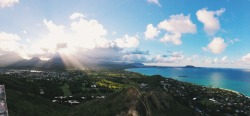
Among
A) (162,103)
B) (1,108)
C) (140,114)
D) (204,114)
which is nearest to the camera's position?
(1,108)

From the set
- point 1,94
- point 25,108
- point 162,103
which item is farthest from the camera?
point 162,103

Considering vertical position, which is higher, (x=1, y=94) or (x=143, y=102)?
(x=1, y=94)

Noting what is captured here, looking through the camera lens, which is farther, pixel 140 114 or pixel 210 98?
pixel 210 98

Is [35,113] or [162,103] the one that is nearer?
[35,113]

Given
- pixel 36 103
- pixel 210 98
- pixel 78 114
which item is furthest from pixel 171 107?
pixel 210 98

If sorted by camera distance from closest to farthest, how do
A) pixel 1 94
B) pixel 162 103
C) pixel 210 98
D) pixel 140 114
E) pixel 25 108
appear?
pixel 1 94 < pixel 25 108 < pixel 140 114 < pixel 162 103 < pixel 210 98

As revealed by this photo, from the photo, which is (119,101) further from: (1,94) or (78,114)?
(1,94)

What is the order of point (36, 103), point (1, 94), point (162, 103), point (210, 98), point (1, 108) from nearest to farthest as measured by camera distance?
point (1, 108) → point (1, 94) → point (36, 103) → point (162, 103) → point (210, 98)

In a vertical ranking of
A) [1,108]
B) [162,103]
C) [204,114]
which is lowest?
[204,114]

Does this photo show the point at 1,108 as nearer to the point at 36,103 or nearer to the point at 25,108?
the point at 25,108

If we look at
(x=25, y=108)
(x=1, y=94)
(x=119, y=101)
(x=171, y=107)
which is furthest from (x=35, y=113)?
(x=171, y=107)
